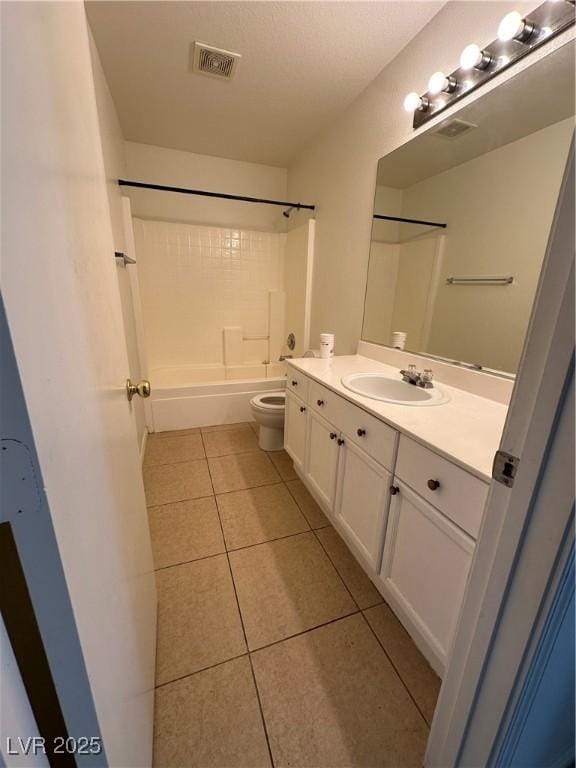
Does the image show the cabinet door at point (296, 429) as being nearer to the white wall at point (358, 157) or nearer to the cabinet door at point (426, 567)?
the white wall at point (358, 157)

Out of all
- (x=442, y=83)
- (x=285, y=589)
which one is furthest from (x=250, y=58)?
(x=285, y=589)

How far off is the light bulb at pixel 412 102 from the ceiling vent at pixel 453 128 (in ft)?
0.55

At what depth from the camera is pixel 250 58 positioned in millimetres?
1665

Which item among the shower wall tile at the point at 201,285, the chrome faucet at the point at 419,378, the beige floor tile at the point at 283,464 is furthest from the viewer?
the shower wall tile at the point at 201,285

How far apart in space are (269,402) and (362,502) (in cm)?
141

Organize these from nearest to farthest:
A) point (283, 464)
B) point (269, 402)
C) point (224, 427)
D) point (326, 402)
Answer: point (326, 402) → point (283, 464) → point (269, 402) → point (224, 427)

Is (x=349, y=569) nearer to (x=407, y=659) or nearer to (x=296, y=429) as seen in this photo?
(x=407, y=659)

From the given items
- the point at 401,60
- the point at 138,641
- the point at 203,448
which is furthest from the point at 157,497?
the point at 401,60

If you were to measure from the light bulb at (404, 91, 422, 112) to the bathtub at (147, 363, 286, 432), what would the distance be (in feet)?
7.02

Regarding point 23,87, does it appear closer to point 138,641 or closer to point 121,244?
point 138,641

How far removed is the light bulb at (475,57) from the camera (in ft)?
3.85

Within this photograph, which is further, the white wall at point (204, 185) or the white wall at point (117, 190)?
the white wall at point (204, 185)

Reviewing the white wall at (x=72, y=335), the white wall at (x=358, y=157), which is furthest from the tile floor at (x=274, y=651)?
the white wall at (x=358, y=157)

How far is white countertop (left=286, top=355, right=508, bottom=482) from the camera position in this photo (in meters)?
0.86
